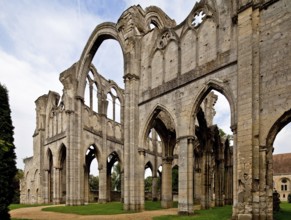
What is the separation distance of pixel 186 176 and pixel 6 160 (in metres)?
8.38

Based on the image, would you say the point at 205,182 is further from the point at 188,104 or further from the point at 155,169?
the point at 155,169

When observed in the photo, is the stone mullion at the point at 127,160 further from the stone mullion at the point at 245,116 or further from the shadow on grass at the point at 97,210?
the stone mullion at the point at 245,116

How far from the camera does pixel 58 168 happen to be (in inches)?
1270

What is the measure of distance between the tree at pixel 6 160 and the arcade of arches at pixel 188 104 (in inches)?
314

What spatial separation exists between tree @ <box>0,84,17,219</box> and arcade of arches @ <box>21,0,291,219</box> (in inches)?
314

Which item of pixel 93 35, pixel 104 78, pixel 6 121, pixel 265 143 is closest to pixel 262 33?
pixel 265 143

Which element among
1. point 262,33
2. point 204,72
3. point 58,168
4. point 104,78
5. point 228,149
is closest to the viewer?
point 262,33

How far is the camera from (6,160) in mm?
12133

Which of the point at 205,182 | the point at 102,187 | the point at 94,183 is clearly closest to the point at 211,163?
the point at 205,182

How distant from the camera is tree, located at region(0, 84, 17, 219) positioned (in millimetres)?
11870

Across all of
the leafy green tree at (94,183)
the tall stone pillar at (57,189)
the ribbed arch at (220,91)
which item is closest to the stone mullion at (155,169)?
the tall stone pillar at (57,189)

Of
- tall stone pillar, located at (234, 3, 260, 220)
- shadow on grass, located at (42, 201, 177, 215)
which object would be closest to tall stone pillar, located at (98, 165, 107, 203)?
shadow on grass, located at (42, 201, 177, 215)

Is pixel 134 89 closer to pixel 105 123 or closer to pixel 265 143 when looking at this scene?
pixel 265 143

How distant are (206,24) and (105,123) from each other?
18403 millimetres
